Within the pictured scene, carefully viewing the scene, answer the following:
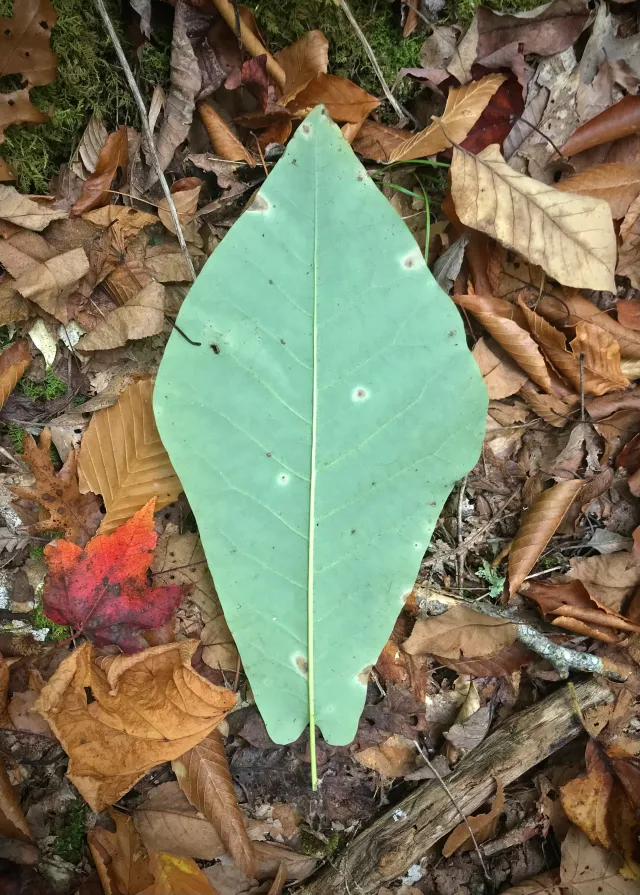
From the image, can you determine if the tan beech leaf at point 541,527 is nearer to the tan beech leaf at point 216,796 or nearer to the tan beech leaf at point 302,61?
the tan beech leaf at point 216,796

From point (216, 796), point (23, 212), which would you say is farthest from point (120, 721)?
point (23, 212)

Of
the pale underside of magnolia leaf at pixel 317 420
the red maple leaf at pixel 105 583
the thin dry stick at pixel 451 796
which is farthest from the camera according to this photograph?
the thin dry stick at pixel 451 796

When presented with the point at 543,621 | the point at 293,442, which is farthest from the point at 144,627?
the point at 543,621

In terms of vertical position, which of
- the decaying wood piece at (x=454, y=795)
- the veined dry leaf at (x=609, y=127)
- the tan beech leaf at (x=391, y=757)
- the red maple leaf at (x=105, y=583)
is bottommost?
the decaying wood piece at (x=454, y=795)

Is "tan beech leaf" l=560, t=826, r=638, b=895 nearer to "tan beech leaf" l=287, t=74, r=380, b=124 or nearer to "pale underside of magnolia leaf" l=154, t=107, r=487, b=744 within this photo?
"pale underside of magnolia leaf" l=154, t=107, r=487, b=744

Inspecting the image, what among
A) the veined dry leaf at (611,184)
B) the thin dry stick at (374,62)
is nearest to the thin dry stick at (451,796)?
the veined dry leaf at (611,184)

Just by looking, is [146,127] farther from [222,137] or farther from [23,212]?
[23,212]

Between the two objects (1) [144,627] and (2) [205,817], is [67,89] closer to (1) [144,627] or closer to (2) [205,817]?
(1) [144,627]
